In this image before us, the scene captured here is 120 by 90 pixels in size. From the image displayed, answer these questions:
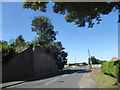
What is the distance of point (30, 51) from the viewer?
94.3ft

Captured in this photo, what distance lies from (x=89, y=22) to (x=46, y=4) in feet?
12.2

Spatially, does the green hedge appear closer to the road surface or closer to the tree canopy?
the road surface

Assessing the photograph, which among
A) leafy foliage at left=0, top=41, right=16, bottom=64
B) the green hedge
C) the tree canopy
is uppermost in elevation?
the tree canopy

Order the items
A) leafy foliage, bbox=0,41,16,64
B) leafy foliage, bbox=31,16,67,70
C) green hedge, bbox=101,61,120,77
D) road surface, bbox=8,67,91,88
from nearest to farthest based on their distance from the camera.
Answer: road surface, bbox=8,67,91,88 → green hedge, bbox=101,61,120,77 → leafy foliage, bbox=0,41,16,64 → leafy foliage, bbox=31,16,67,70

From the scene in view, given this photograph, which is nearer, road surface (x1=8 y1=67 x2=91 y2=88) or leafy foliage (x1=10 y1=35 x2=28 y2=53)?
road surface (x1=8 y1=67 x2=91 y2=88)

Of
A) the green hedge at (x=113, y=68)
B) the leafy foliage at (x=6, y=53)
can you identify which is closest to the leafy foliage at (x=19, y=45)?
the leafy foliage at (x=6, y=53)

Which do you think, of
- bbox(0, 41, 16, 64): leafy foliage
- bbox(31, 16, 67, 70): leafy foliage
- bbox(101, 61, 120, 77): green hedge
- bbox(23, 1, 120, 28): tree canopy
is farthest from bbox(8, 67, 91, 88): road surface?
bbox(31, 16, 67, 70): leafy foliage

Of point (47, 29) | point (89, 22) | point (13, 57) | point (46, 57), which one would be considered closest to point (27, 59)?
point (13, 57)

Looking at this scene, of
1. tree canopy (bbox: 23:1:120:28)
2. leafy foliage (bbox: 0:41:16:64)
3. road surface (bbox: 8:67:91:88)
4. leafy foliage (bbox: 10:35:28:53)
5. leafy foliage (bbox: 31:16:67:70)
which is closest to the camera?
tree canopy (bbox: 23:1:120:28)

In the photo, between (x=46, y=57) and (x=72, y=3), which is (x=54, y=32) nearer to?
(x=46, y=57)

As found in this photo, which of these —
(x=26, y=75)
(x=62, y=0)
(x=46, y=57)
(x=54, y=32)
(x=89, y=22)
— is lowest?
(x=26, y=75)

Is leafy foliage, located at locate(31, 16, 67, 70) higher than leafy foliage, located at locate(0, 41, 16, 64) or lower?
higher

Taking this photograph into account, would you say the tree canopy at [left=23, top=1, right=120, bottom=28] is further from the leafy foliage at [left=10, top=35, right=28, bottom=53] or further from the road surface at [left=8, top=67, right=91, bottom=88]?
the leafy foliage at [left=10, top=35, right=28, bottom=53]

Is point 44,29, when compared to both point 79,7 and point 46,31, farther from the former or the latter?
point 79,7
